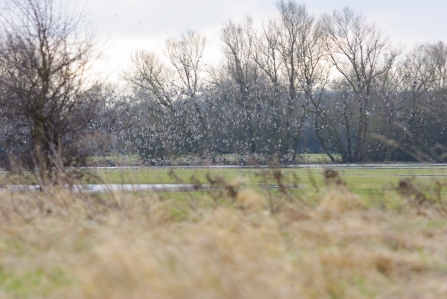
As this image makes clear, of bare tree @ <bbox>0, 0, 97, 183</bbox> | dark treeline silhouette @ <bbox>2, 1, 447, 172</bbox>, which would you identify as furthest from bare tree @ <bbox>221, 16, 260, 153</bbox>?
bare tree @ <bbox>0, 0, 97, 183</bbox>

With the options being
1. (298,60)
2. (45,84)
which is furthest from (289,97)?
(45,84)

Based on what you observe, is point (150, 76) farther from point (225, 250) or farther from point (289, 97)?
point (225, 250)

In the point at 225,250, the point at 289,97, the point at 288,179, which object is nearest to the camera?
the point at 225,250

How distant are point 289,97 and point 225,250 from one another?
38015 millimetres

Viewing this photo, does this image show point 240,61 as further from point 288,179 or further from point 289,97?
point 288,179

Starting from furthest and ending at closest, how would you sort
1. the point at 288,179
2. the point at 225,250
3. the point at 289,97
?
the point at 289,97
the point at 288,179
the point at 225,250

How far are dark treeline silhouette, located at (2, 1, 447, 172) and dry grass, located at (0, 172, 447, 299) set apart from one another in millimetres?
31474

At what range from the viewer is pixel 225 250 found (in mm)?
6129

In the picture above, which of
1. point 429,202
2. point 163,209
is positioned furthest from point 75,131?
point 429,202

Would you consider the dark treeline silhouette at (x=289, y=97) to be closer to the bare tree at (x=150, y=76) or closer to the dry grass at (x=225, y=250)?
the bare tree at (x=150, y=76)

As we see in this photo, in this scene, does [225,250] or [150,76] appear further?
[150,76]

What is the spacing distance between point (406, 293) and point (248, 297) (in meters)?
1.45

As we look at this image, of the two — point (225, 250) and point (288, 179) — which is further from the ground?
point (288, 179)

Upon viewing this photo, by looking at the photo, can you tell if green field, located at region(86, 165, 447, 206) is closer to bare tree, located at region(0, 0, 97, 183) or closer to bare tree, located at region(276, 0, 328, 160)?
bare tree, located at region(0, 0, 97, 183)
